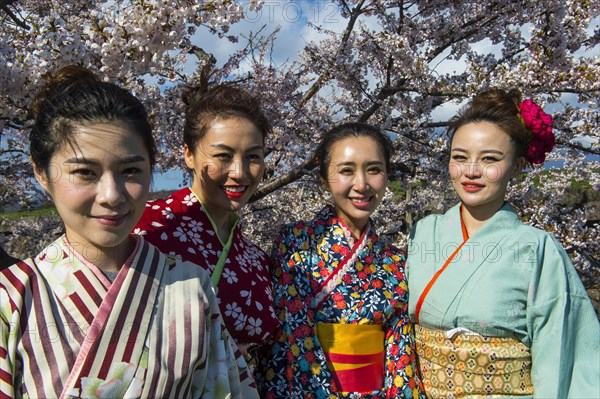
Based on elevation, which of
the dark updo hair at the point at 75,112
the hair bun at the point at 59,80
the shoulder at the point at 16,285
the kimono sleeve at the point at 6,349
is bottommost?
the kimono sleeve at the point at 6,349

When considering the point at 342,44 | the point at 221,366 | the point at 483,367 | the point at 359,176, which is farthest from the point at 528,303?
the point at 342,44

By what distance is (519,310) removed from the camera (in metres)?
2.19

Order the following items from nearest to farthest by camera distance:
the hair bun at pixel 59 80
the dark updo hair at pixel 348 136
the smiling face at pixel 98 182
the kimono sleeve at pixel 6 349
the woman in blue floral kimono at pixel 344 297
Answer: the kimono sleeve at pixel 6 349
the smiling face at pixel 98 182
the hair bun at pixel 59 80
the woman in blue floral kimono at pixel 344 297
the dark updo hair at pixel 348 136

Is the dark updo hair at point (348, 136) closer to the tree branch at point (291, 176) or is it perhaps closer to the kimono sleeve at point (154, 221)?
the kimono sleeve at point (154, 221)

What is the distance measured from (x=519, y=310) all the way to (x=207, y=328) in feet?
4.61

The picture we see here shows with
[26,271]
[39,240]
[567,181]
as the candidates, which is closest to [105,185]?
[26,271]

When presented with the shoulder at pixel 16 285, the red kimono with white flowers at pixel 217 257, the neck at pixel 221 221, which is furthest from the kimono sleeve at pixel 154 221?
the shoulder at pixel 16 285

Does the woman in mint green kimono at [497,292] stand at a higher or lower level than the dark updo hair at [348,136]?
lower

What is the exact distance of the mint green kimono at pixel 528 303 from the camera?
7.00 ft

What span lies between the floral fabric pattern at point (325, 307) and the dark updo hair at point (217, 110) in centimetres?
64

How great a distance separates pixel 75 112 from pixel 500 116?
6.36ft

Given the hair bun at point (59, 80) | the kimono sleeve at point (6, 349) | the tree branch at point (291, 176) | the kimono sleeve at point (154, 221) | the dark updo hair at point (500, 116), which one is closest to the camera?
the kimono sleeve at point (6, 349)

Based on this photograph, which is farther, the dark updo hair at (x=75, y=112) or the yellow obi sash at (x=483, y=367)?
the yellow obi sash at (x=483, y=367)

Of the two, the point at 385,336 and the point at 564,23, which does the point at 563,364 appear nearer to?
the point at 385,336
